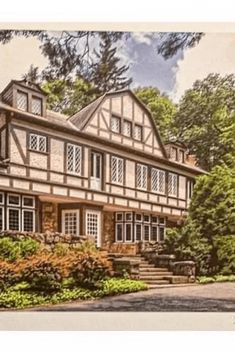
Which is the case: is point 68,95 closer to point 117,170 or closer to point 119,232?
point 117,170

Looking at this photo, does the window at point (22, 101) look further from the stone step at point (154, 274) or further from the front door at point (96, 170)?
the stone step at point (154, 274)

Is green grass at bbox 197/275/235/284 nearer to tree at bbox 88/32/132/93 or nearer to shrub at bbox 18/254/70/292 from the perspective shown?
shrub at bbox 18/254/70/292

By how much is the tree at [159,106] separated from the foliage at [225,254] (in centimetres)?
82

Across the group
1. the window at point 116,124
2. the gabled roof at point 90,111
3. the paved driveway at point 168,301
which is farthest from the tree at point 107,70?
the paved driveway at point 168,301

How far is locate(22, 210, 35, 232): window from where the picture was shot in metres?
4.88

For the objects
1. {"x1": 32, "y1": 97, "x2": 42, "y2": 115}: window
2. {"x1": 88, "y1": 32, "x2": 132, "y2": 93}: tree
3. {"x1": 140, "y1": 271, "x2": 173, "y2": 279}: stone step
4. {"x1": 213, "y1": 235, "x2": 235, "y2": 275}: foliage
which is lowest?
{"x1": 140, "y1": 271, "x2": 173, "y2": 279}: stone step

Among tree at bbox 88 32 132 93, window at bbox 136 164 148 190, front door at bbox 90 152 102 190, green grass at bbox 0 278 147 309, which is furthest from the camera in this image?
window at bbox 136 164 148 190

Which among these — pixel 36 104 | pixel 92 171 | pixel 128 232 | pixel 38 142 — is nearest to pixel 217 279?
pixel 128 232

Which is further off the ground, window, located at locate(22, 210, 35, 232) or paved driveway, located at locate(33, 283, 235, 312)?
window, located at locate(22, 210, 35, 232)

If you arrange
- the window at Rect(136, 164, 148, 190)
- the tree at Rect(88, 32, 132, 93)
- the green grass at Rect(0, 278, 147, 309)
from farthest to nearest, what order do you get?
the window at Rect(136, 164, 148, 190), the tree at Rect(88, 32, 132, 93), the green grass at Rect(0, 278, 147, 309)

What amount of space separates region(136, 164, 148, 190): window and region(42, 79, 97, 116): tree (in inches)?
22.6

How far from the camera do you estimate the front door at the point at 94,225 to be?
197 inches

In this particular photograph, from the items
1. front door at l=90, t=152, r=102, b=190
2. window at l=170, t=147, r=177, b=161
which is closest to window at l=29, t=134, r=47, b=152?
front door at l=90, t=152, r=102, b=190
